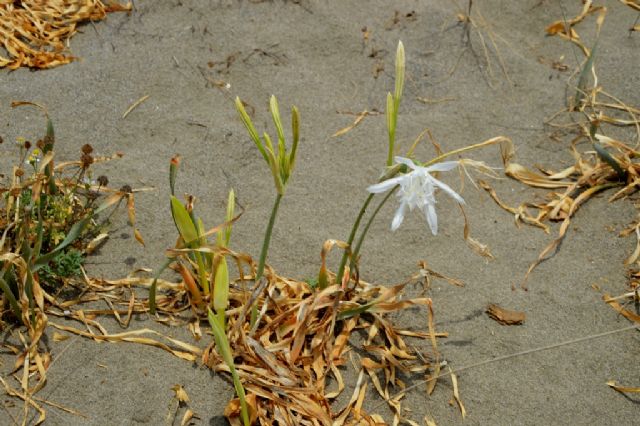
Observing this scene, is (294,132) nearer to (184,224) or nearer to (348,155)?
(184,224)

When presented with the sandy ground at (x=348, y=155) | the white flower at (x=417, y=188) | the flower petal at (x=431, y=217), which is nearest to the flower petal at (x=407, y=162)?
the white flower at (x=417, y=188)

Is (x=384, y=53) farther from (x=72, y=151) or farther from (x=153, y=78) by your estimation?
(x=72, y=151)

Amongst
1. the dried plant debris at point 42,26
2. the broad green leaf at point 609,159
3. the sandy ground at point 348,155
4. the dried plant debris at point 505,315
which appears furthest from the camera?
the dried plant debris at point 42,26

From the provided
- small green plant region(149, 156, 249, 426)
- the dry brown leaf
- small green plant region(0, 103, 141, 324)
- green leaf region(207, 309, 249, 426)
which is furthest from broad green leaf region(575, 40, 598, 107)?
green leaf region(207, 309, 249, 426)

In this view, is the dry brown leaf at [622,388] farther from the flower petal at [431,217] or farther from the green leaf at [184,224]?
the green leaf at [184,224]

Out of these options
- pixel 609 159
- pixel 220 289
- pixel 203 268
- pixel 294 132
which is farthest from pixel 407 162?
pixel 609 159

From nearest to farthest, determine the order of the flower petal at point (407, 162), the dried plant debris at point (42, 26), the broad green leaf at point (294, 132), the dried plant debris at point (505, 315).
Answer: the flower petal at point (407, 162), the broad green leaf at point (294, 132), the dried plant debris at point (505, 315), the dried plant debris at point (42, 26)
